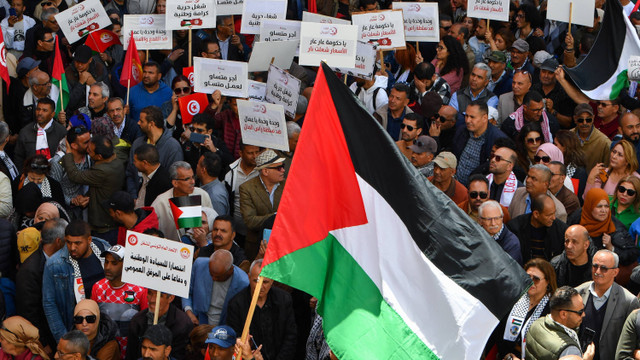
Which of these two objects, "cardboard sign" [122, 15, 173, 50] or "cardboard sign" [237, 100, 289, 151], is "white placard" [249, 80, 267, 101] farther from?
"cardboard sign" [122, 15, 173, 50]

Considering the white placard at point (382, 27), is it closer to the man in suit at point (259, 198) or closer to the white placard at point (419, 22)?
the white placard at point (419, 22)

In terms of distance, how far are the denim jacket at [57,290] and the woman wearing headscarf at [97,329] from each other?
513mm

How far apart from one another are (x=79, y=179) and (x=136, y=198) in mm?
594

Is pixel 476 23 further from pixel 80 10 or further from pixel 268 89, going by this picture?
pixel 80 10

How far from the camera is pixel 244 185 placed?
454 inches

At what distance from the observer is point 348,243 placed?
7.50 meters

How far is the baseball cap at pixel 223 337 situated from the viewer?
30.3ft

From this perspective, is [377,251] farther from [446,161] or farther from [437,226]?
[446,161]

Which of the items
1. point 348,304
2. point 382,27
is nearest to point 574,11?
point 382,27

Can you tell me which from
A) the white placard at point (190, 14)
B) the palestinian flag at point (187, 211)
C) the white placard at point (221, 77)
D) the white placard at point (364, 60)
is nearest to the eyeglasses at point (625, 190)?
the white placard at point (364, 60)

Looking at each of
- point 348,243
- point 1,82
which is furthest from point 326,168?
point 1,82

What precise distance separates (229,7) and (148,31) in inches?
41.9

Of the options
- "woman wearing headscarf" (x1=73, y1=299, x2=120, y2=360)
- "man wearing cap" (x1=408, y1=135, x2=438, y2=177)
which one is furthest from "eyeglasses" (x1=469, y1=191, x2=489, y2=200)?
"woman wearing headscarf" (x1=73, y1=299, x2=120, y2=360)

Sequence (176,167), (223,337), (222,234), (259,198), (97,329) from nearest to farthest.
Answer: (223,337)
(97,329)
(222,234)
(176,167)
(259,198)
